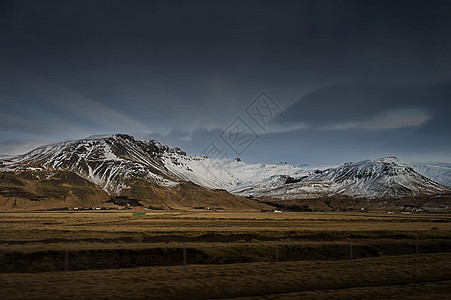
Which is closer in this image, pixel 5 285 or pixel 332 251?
pixel 5 285

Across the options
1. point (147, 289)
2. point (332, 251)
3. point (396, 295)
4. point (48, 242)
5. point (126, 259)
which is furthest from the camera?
point (48, 242)

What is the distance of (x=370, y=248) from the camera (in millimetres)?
45094

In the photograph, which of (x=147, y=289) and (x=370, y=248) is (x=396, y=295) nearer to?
(x=147, y=289)

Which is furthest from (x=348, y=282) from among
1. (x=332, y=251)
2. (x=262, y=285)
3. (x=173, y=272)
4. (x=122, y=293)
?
(x=332, y=251)

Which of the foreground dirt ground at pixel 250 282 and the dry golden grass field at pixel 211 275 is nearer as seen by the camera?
the foreground dirt ground at pixel 250 282

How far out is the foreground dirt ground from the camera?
20.0 metres

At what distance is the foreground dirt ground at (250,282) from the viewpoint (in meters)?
20.0

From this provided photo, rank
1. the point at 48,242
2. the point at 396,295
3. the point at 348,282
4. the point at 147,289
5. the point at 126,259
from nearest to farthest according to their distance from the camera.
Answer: the point at 396,295
the point at 147,289
the point at 348,282
the point at 126,259
the point at 48,242

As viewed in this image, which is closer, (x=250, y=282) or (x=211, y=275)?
(x=250, y=282)

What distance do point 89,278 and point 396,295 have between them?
A: 1977cm

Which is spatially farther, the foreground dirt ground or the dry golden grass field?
the dry golden grass field

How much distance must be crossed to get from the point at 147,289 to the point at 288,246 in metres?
26.9

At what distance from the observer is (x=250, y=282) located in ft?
78.0

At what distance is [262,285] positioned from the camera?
22.9 m
